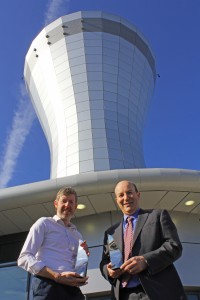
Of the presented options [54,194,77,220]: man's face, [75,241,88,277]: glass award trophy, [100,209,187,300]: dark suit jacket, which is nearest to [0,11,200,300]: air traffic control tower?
[54,194,77,220]: man's face

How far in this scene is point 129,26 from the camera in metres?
20.2

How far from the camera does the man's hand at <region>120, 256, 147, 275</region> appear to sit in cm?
285

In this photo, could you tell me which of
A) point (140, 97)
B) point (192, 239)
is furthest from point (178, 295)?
point (140, 97)

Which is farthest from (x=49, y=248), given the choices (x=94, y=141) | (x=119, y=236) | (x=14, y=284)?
(x=94, y=141)

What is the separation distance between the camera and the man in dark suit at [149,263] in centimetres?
285

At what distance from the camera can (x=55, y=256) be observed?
3.21m

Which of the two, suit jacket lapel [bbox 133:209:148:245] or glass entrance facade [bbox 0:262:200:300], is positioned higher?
glass entrance facade [bbox 0:262:200:300]

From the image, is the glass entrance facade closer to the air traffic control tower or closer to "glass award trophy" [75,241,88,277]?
the air traffic control tower

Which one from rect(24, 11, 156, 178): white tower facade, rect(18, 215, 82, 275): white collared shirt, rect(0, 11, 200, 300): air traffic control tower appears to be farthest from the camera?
rect(24, 11, 156, 178): white tower facade

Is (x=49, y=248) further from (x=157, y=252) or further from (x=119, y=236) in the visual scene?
(x=157, y=252)

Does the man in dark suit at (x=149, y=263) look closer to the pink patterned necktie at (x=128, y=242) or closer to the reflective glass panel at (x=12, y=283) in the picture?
the pink patterned necktie at (x=128, y=242)

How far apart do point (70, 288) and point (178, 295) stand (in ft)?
2.91

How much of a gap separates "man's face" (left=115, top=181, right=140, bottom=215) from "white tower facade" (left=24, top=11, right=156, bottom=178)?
35.2 feet

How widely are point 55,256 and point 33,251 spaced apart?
20 centimetres
